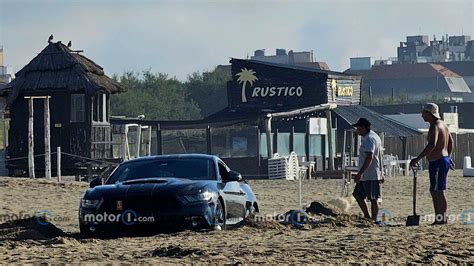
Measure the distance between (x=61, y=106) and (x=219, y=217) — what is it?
22.9 meters

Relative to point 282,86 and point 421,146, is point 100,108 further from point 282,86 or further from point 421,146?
point 421,146

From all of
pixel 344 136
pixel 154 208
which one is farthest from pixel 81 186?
pixel 344 136

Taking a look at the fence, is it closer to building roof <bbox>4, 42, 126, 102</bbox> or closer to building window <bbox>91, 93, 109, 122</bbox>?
building window <bbox>91, 93, 109, 122</bbox>

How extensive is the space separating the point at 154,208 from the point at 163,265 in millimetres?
4455

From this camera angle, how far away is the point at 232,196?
17.1 meters

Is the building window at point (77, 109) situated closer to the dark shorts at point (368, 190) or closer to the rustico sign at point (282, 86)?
the rustico sign at point (282, 86)

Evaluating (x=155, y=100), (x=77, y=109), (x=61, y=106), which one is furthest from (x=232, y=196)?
(x=155, y=100)

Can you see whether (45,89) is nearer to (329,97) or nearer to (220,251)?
(329,97)

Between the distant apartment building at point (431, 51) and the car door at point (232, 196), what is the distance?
13488 centimetres

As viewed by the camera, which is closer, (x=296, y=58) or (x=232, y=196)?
(x=232, y=196)

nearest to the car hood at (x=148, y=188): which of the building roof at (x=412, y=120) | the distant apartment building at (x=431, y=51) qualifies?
the building roof at (x=412, y=120)

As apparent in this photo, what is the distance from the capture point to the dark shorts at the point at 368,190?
17953mm

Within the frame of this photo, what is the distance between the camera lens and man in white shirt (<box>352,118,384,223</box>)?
18.0 m

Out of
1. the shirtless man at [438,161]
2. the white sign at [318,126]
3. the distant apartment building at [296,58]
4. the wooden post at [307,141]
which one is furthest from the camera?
the distant apartment building at [296,58]
